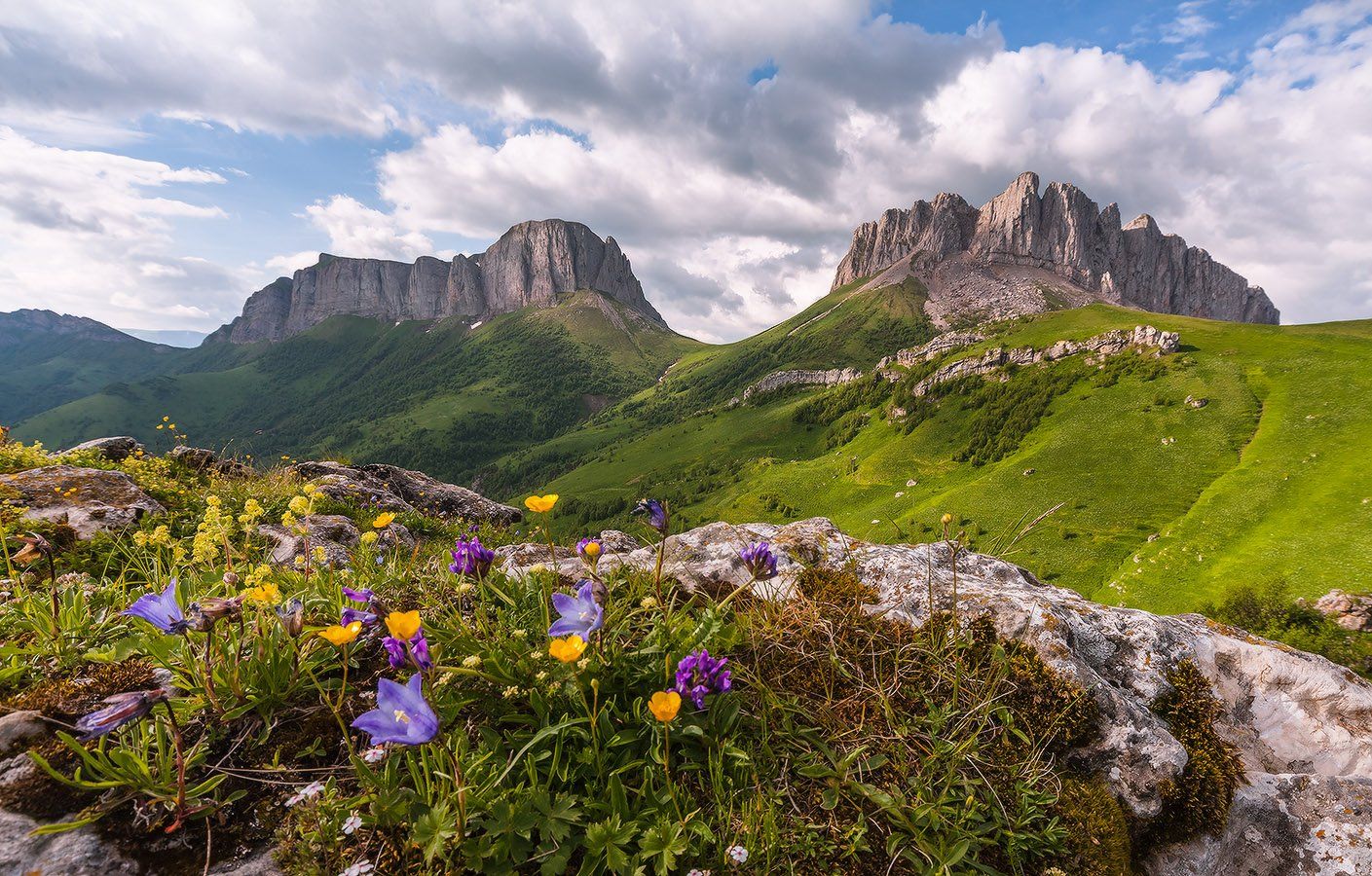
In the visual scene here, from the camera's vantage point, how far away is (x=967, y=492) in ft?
366

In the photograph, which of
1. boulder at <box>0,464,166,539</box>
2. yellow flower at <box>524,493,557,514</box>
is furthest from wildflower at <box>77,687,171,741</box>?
boulder at <box>0,464,166,539</box>

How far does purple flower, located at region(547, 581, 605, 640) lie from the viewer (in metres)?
2.94

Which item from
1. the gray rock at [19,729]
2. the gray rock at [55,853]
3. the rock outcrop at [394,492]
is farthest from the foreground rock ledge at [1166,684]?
the rock outcrop at [394,492]

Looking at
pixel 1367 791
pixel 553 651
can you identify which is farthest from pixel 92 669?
pixel 1367 791

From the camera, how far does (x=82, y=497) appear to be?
7441 millimetres

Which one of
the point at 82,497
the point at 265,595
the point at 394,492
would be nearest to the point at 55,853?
the point at 265,595

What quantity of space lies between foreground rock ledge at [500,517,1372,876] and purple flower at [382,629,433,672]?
2.10 metres

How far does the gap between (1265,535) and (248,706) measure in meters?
112

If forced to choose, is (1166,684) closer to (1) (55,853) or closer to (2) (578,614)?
(2) (578,614)

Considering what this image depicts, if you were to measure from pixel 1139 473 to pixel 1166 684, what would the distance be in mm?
131475

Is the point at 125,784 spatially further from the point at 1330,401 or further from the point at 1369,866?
the point at 1330,401

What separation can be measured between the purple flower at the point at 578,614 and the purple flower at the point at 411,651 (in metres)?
0.63

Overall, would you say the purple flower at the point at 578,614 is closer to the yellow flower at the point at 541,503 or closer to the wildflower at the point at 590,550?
the wildflower at the point at 590,550

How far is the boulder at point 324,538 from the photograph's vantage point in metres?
6.93
